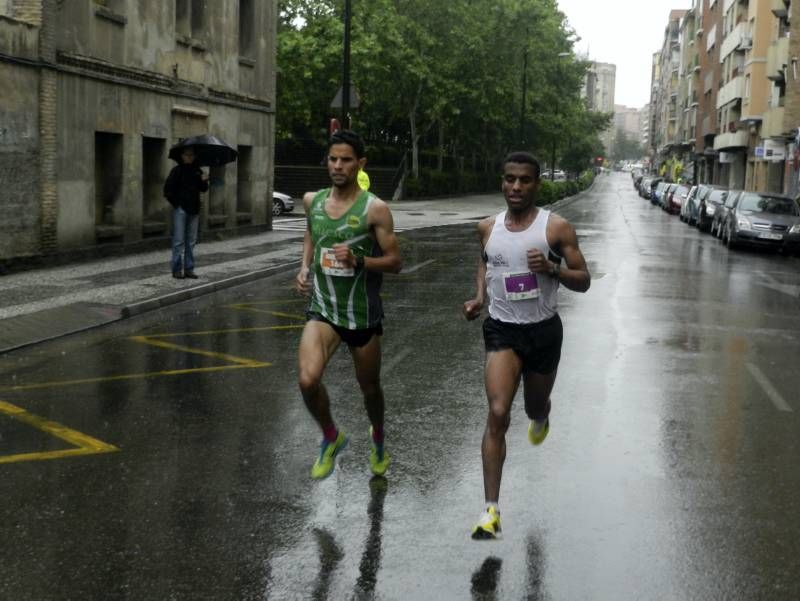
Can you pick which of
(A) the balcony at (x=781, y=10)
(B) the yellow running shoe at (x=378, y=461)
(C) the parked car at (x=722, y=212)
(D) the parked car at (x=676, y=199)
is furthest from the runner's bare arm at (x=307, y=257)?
(D) the parked car at (x=676, y=199)

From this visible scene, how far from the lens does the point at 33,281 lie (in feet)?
51.8

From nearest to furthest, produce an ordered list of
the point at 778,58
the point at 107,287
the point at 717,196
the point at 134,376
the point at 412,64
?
1. the point at 134,376
2. the point at 107,287
3. the point at 717,196
4. the point at 778,58
5. the point at 412,64

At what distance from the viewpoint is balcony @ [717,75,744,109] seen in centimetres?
6162

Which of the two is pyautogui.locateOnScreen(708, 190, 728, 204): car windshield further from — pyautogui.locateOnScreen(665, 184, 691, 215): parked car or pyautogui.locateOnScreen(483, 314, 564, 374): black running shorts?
pyautogui.locateOnScreen(483, 314, 564, 374): black running shorts

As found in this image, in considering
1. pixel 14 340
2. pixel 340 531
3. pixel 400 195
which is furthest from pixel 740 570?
pixel 400 195

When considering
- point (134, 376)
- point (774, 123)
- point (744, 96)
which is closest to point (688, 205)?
point (774, 123)

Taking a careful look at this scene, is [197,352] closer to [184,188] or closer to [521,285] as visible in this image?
[521,285]

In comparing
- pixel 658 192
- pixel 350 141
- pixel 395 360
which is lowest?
pixel 658 192

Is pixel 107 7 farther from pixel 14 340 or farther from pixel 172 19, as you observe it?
pixel 14 340

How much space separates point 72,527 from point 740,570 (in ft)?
10.0

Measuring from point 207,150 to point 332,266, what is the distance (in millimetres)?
14767

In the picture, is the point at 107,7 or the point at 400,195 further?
the point at 400,195

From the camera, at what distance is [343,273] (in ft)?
19.5

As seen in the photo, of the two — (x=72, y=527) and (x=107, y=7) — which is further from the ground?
(x=107, y=7)
